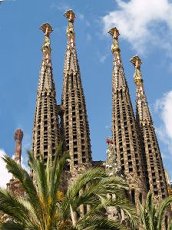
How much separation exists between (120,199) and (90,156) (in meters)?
39.8

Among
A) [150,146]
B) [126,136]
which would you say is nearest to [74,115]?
[126,136]

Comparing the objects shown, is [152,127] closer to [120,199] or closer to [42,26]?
[42,26]

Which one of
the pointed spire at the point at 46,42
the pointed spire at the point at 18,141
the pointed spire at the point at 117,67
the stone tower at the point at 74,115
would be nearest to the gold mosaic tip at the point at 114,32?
the pointed spire at the point at 117,67

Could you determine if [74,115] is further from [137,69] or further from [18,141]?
[18,141]

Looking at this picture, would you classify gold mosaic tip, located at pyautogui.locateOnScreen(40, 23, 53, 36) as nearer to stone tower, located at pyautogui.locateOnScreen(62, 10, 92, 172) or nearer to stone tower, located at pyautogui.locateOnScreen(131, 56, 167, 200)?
stone tower, located at pyautogui.locateOnScreen(62, 10, 92, 172)

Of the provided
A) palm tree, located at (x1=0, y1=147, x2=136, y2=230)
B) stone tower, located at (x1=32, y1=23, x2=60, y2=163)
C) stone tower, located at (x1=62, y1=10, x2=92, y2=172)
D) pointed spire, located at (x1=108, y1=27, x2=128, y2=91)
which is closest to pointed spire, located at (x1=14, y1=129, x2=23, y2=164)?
stone tower, located at (x1=32, y1=23, x2=60, y2=163)

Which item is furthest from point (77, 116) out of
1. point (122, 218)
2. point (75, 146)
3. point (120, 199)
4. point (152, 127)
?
point (120, 199)

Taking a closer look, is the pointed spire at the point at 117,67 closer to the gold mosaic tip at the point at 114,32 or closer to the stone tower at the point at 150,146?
the gold mosaic tip at the point at 114,32

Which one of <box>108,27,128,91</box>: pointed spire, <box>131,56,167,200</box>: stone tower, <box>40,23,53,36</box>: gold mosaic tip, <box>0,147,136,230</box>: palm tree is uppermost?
<box>40,23,53,36</box>: gold mosaic tip

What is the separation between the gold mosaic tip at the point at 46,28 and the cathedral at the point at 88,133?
0.94 meters

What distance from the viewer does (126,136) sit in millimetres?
61594

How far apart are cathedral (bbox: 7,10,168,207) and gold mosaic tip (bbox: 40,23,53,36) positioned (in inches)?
37.1

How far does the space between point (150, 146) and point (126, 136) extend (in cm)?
352

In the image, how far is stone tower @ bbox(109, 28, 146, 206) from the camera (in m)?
57.2
